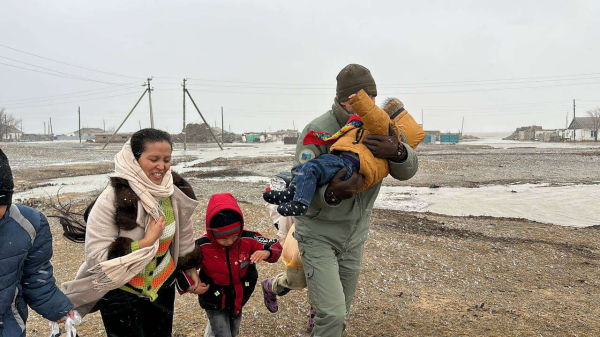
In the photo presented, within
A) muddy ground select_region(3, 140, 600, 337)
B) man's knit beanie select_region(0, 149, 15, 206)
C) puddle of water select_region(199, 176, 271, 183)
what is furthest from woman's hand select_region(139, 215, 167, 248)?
puddle of water select_region(199, 176, 271, 183)

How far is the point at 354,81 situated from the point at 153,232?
1.73 metres

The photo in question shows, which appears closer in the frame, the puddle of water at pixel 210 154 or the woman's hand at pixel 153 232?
the woman's hand at pixel 153 232

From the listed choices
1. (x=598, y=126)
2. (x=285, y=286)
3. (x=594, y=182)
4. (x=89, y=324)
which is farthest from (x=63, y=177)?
(x=598, y=126)

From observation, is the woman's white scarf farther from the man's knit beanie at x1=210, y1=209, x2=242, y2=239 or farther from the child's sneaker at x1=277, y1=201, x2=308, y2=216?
the child's sneaker at x1=277, y1=201, x2=308, y2=216

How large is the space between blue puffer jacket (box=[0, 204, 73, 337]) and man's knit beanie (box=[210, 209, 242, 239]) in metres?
1.02

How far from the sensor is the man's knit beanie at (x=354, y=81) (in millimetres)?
3039

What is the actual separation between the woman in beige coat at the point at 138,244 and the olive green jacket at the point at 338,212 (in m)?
0.86

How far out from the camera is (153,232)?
8.45 ft

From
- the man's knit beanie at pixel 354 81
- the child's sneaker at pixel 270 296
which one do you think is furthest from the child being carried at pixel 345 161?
the child's sneaker at pixel 270 296

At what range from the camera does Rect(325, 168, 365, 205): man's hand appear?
2568 millimetres

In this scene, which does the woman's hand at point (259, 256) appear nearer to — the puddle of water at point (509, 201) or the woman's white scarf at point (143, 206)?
the woman's white scarf at point (143, 206)

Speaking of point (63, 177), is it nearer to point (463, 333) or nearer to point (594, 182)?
point (463, 333)

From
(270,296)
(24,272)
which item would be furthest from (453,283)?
(24,272)

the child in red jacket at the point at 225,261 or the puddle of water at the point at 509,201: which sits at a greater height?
the child in red jacket at the point at 225,261
